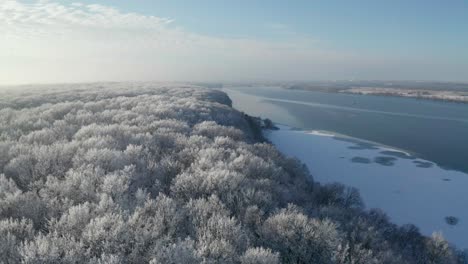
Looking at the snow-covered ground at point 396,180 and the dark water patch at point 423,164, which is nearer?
the snow-covered ground at point 396,180

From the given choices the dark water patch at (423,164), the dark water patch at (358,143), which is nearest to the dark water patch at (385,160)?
the dark water patch at (423,164)

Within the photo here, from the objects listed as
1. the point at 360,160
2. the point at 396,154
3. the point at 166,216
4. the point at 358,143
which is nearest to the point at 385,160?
the point at 360,160

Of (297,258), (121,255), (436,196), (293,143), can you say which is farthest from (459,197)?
(121,255)

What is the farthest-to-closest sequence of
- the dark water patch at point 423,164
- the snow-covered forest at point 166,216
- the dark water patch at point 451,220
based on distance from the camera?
the dark water patch at point 423,164 → the dark water patch at point 451,220 → the snow-covered forest at point 166,216

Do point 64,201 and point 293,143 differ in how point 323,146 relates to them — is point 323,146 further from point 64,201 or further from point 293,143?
point 64,201

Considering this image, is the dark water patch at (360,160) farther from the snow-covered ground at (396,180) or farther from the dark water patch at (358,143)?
the dark water patch at (358,143)

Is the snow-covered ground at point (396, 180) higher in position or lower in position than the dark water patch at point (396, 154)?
lower

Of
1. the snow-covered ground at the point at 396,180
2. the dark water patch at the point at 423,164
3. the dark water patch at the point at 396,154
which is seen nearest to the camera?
the snow-covered ground at the point at 396,180

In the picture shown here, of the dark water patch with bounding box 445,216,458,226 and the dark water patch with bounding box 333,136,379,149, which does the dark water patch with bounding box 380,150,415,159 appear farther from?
the dark water patch with bounding box 445,216,458,226

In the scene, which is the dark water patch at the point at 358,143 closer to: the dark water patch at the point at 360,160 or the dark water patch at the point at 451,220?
the dark water patch at the point at 360,160

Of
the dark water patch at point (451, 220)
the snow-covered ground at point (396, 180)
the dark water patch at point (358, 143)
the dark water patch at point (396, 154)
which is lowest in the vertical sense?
the dark water patch at point (451, 220)
